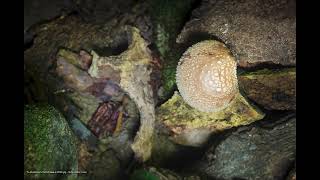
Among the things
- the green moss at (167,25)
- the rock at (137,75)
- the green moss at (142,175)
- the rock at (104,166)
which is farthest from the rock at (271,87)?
the rock at (104,166)

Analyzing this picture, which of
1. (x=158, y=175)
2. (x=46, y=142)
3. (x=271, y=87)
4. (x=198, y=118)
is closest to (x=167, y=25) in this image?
(x=198, y=118)

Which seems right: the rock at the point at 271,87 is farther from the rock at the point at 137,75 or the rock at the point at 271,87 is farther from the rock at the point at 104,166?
the rock at the point at 104,166

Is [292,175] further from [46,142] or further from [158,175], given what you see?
[46,142]

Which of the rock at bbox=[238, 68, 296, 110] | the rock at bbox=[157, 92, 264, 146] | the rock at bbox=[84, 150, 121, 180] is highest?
the rock at bbox=[238, 68, 296, 110]

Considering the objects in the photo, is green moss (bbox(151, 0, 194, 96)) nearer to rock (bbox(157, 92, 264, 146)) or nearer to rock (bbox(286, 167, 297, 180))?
rock (bbox(157, 92, 264, 146))

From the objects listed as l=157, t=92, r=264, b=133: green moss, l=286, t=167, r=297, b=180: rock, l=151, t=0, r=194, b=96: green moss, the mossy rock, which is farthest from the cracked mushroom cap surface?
the mossy rock

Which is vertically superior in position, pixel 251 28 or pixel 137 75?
pixel 251 28
